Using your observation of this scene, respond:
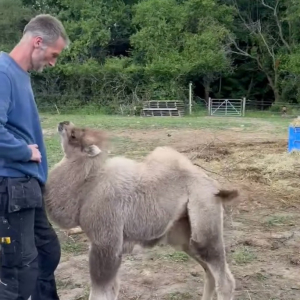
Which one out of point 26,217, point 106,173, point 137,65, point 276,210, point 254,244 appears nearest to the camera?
point 26,217

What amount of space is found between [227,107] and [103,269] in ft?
94.9

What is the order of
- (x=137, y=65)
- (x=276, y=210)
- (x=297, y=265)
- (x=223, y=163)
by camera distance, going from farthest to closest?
(x=137, y=65) → (x=223, y=163) → (x=276, y=210) → (x=297, y=265)

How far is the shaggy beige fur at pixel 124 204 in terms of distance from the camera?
140 inches

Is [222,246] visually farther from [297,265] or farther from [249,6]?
[249,6]

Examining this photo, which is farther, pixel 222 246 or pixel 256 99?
pixel 256 99

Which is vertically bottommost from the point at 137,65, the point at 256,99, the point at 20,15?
the point at 256,99

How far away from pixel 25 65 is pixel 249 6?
37.6 metres

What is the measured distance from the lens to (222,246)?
3836 mm

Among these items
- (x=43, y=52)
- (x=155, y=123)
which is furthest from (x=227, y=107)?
(x=43, y=52)

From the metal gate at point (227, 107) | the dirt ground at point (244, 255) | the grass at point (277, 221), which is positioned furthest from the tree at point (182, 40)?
the grass at point (277, 221)

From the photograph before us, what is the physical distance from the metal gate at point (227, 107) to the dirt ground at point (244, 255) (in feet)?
67.5

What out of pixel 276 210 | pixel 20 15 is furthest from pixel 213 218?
pixel 20 15

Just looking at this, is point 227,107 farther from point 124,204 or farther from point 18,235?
point 18,235

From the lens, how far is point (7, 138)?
296 centimetres
